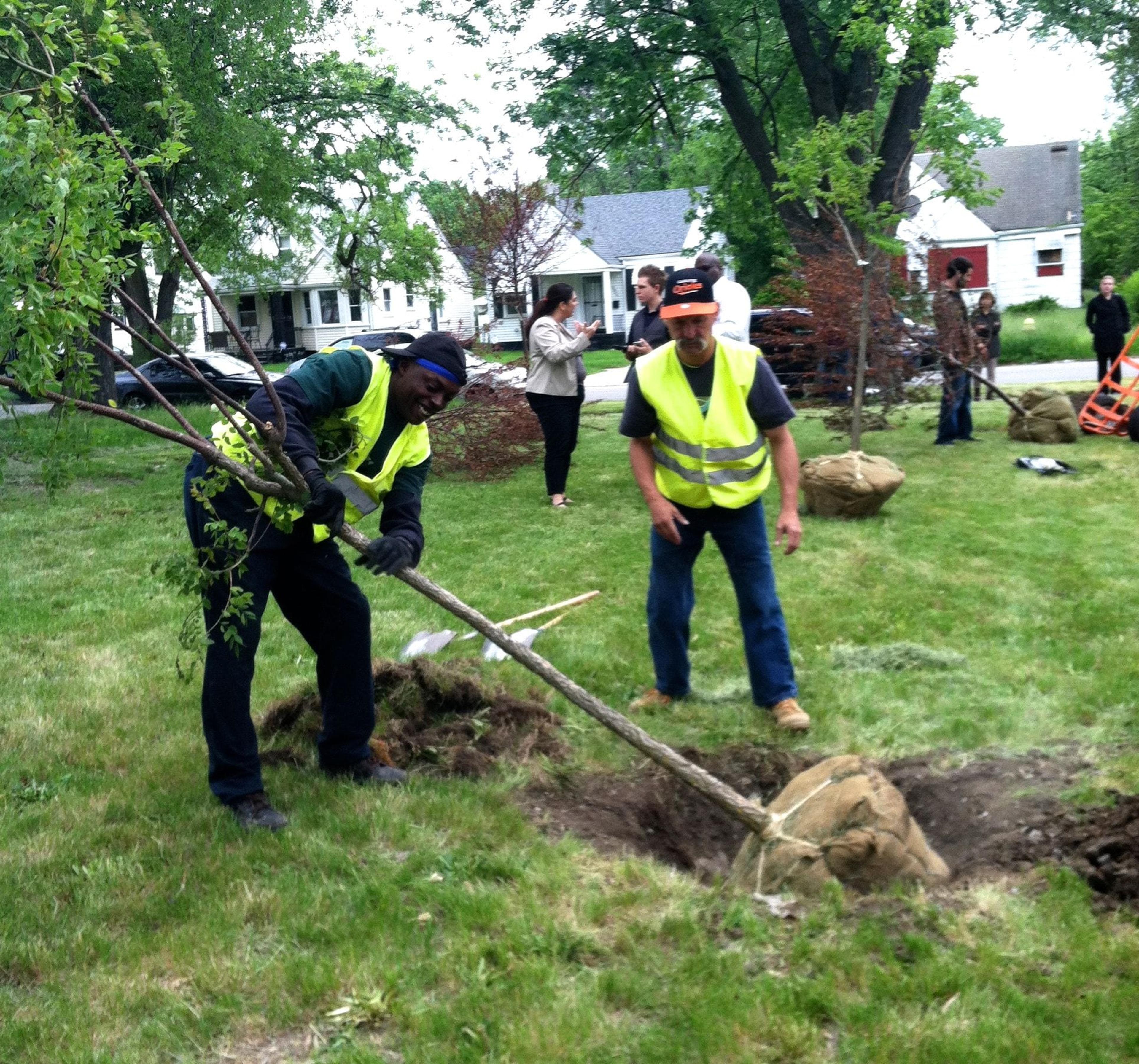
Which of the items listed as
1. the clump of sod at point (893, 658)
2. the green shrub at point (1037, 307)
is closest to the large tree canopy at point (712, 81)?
the clump of sod at point (893, 658)

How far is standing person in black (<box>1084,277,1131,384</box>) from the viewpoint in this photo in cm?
1789

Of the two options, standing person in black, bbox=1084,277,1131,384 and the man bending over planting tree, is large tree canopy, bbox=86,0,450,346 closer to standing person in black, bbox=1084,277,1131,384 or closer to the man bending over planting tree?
the man bending over planting tree

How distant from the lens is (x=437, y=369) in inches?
179

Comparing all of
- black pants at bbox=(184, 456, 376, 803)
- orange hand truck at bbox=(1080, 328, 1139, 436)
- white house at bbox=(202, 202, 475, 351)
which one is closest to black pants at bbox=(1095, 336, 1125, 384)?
orange hand truck at bbox=(1080, 328, 1139, 436)

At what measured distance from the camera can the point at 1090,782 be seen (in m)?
4.61

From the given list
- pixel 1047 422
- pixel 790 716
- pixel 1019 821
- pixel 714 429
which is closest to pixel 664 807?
pixel 790 716

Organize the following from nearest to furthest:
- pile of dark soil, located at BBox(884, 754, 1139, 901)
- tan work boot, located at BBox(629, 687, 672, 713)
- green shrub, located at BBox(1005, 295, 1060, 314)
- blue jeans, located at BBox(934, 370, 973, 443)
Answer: pile of dark soil, located at BBox(884, 754, 1139, 901)
tan work boot, located at BBox(629, 687, 672, 713)
blue jeans, located at BBox(934, 370, 973, 443)
green shrub, located at BBox(1005, 295, 1060, 314)

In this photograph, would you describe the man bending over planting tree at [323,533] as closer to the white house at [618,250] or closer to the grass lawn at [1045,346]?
the grass lawn at [1045,346]

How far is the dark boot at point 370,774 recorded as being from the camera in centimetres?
493

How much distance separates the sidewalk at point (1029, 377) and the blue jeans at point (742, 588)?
15993 mm

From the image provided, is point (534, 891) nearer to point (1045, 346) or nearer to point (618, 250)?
point (1045, 346)

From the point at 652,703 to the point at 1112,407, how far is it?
10969 mm

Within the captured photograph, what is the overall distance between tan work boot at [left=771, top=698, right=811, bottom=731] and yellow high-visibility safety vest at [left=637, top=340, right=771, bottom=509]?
Answer: 3.04 feet

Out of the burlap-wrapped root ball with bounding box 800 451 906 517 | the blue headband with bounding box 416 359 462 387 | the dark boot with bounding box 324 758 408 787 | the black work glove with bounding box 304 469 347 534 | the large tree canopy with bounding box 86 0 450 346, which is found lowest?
the dark boot with bounding box 324 758 408 787
